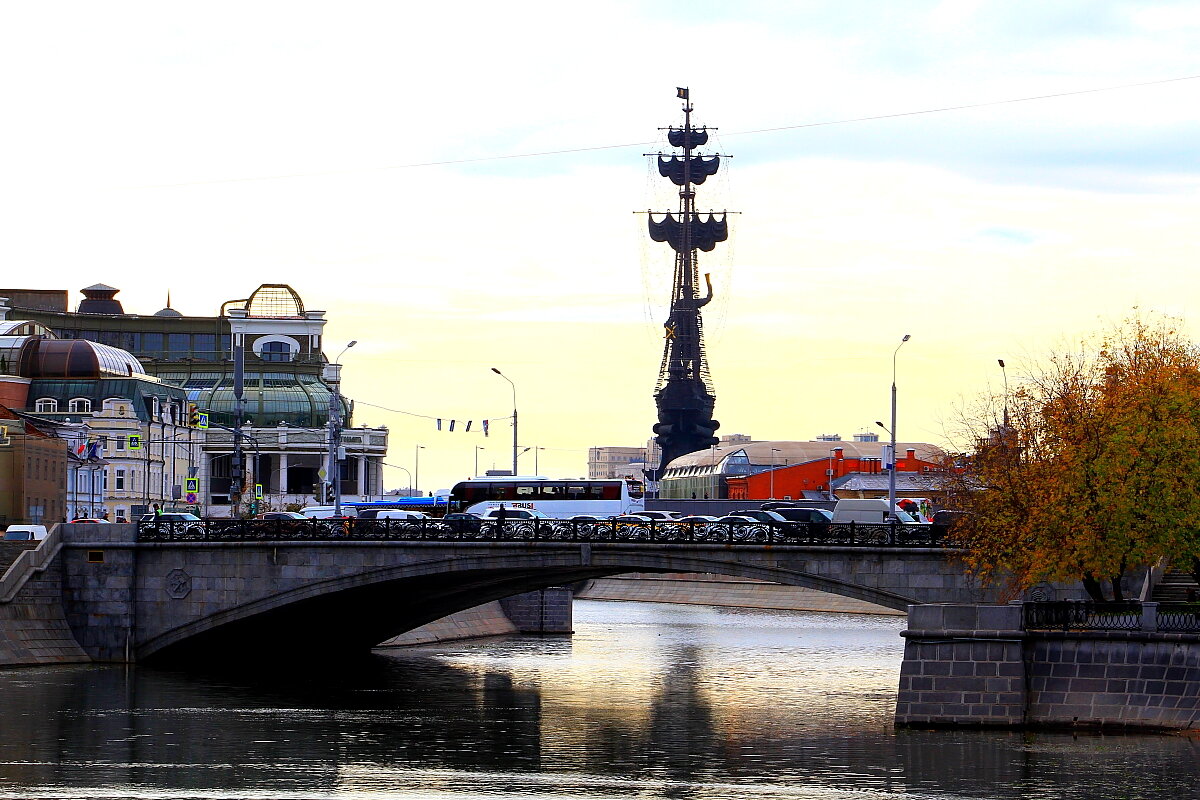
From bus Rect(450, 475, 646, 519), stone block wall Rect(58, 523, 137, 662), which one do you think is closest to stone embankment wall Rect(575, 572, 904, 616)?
bus Rect(450, 475, 646, 519)

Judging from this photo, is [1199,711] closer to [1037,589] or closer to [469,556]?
[1037,589]

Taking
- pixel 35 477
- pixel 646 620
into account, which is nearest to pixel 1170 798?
pixel 646 620

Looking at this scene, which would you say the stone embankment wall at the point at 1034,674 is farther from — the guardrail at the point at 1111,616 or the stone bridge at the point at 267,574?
the stone bridge at the point at 267,574

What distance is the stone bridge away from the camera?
2445 inches

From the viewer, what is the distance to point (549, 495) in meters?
107

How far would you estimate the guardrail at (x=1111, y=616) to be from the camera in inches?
1841

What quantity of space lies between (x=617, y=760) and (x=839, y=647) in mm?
36623

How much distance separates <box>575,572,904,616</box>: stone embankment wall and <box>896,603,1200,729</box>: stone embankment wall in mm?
57894

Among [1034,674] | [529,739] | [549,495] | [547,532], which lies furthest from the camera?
[549,495]

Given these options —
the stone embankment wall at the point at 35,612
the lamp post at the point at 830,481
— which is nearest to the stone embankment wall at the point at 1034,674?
the stone embankment wall at the point at 35,612

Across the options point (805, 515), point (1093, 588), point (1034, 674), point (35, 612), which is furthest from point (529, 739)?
point (805, 515)

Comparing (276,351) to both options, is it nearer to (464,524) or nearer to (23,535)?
(23,535)

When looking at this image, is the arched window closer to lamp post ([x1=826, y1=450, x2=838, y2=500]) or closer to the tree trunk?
lamp post ([x1=826, y1=450, x2=838, y2=500])

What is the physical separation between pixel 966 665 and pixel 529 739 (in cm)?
1138
